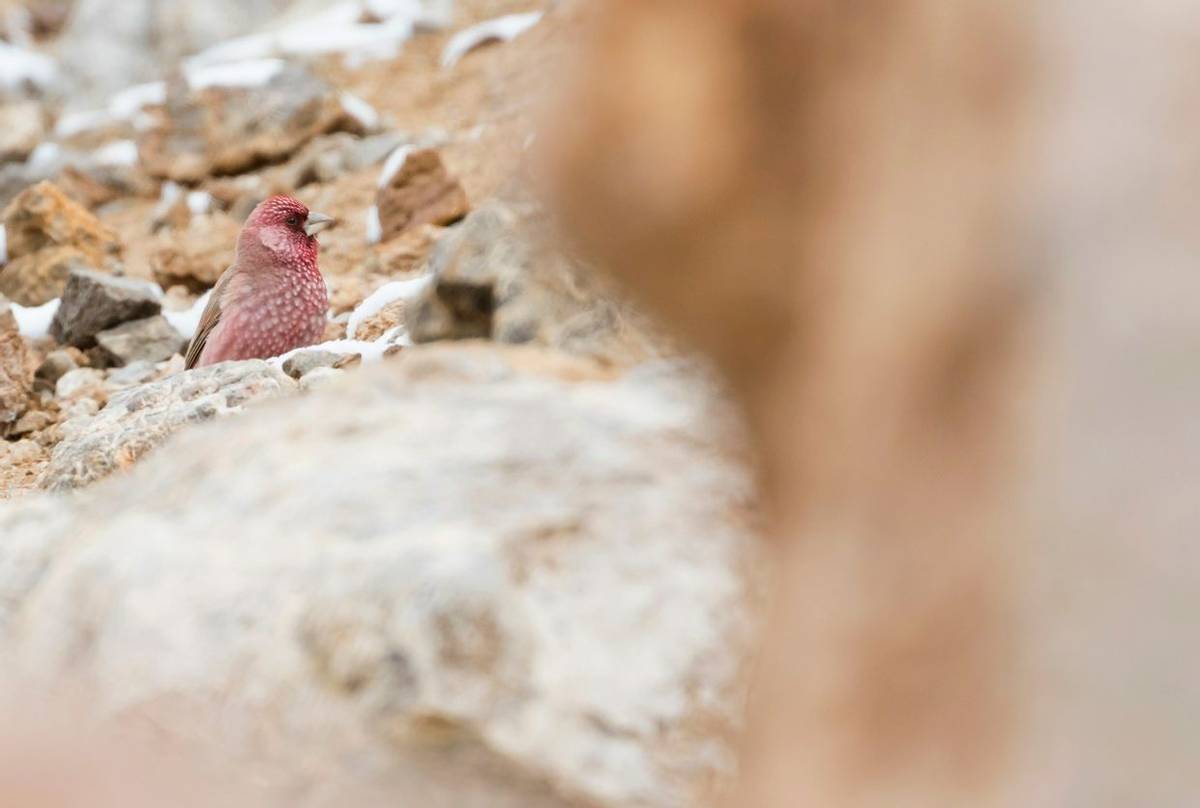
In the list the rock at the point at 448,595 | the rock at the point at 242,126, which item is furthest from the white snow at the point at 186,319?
the rock at the point at 448,595

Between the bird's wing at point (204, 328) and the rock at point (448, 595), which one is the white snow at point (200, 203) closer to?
the bird's wing at point (204, 328)

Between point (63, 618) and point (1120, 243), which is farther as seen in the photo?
point (63, 618)

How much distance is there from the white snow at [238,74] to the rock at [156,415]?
5.68 metres

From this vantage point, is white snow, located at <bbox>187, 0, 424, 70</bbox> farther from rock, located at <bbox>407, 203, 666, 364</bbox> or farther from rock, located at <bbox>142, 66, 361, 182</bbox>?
rock, located at <bbox>407, 203, 666, 364</bbox>

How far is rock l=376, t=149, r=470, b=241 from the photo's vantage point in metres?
6.04

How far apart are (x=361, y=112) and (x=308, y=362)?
Answer: 4.64 m

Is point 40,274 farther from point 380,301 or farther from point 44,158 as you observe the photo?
point 44,158

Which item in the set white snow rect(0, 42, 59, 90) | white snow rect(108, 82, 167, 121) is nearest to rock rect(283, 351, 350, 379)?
white snow rect(108, 82, 167, 121)

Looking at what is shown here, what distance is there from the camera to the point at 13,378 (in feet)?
16.2

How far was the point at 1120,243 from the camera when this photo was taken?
1252mm

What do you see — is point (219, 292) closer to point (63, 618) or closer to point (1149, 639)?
point (63, 618)

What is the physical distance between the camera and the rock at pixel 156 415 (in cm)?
271

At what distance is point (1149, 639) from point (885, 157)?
1.60 feet

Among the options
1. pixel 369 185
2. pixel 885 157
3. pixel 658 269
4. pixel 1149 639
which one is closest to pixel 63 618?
pixel 658 269
